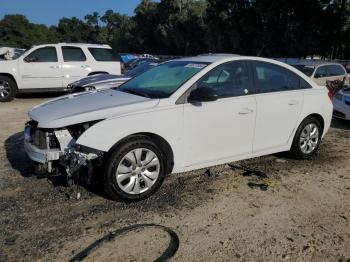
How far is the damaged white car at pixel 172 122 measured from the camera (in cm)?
424

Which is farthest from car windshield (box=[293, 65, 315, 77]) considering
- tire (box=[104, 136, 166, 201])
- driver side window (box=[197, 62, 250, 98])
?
tire (box=[104, 136, 166, 201])

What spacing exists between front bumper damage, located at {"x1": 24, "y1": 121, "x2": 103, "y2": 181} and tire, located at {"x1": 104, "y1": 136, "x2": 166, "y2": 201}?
0.67 ft

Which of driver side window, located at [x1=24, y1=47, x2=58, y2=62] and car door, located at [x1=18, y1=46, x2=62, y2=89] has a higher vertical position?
driver side window, located at [x1=24, y1=47, x2=58, y2=62]

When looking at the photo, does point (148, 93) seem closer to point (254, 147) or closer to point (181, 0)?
point (254, 147)

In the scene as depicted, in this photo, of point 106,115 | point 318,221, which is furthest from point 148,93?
point 318,221

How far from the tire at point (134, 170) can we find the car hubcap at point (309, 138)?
2525 millimetres

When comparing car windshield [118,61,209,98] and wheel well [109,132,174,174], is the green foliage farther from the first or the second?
wheel well [109,132,174,174]

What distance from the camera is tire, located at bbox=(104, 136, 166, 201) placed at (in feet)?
13.8

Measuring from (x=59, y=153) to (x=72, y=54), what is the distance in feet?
31.0

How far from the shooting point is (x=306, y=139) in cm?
610

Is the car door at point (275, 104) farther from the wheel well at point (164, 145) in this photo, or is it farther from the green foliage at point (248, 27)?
the green foliage at point (248, 27)

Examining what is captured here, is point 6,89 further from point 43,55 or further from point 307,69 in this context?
point 307,69

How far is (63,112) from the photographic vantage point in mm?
4434

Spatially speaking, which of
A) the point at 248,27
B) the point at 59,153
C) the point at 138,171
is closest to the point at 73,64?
the point at 59,153
